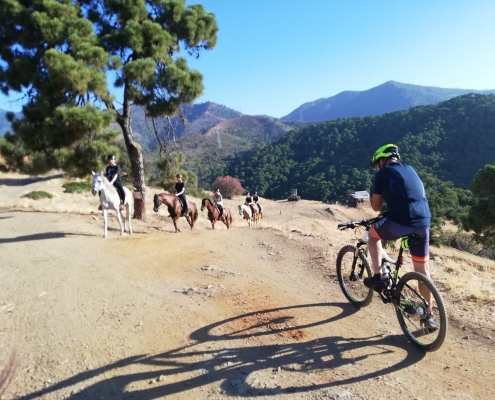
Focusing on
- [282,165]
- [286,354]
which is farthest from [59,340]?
[282,165]

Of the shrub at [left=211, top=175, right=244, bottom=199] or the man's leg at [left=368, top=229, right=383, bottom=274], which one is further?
the shrub at [left=211, top=175, right=244, bottom=199]

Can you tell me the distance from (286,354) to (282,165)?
3745 inches

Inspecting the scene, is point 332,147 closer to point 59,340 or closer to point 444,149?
point 444,149

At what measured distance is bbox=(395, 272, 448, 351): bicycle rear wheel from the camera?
3.79 meters

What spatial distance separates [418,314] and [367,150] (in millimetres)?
91075

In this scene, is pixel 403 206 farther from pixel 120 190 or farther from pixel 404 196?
pixel 120 190

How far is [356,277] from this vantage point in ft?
17.6

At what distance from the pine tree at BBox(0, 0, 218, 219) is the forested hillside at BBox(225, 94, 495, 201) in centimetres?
6096

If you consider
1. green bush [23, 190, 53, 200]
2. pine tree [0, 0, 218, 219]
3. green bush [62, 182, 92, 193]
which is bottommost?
green bush [23, 190, 53, 200]

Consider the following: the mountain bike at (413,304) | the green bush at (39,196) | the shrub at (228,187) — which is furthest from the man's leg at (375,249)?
the shrub at (228,187)

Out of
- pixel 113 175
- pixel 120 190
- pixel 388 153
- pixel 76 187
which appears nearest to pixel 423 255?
pixel 388 153

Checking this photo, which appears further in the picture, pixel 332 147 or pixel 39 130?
pixel 332 147

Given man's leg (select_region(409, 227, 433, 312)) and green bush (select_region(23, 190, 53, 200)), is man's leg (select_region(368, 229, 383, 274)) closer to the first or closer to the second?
man's leg (select_region(409, 227, 433, 312))

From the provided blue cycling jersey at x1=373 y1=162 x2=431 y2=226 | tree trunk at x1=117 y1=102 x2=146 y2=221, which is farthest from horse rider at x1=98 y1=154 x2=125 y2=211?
blue cycling jersey at x1=373 y1=162 x2=431 y2=226
